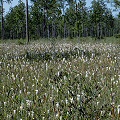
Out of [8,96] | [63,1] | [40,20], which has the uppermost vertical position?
[63,1]

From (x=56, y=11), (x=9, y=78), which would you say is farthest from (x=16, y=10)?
(x=9, y=78)

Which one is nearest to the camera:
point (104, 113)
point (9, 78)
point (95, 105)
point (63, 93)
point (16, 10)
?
point (104, 113)

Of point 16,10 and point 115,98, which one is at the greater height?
point 16,10

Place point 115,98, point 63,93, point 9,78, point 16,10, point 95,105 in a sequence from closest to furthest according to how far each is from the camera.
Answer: point 95,105 < point 115,98 < point 63,93 < point 9,78 < point 16,10

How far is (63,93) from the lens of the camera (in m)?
4.85

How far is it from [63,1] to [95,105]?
67.4 m

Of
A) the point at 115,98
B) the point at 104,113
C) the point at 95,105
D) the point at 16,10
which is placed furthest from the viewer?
the point at 16,10

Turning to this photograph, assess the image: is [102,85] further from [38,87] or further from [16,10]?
[16,10]

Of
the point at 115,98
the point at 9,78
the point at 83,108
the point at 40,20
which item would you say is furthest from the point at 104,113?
the point at 40,20

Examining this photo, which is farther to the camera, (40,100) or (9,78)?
(9,78)

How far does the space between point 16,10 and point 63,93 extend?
209 ft

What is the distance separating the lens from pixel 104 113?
3754 mm

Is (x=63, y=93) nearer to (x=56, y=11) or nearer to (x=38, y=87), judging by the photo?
(x=38, y=87)

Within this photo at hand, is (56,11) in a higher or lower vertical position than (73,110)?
higher
